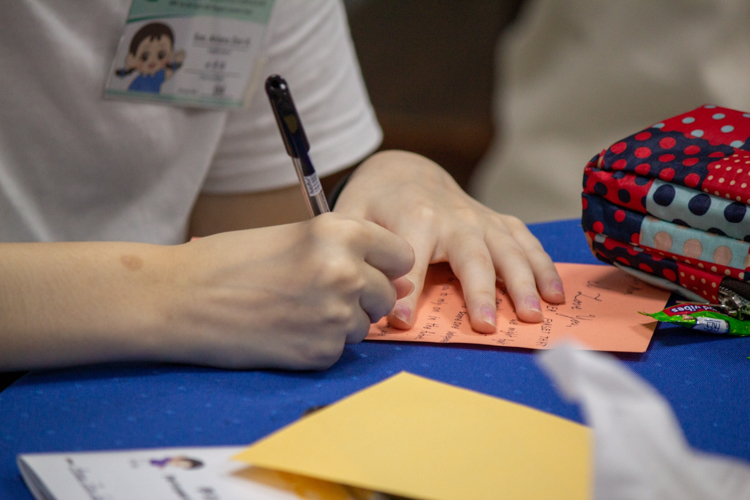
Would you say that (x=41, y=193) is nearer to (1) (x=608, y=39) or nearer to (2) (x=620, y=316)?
(2) (x=620, y=316)

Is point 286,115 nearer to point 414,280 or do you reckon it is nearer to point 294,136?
point 294,136

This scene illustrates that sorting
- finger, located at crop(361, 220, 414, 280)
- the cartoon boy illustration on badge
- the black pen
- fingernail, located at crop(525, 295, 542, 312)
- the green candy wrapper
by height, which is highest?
the cartoon boy illustration on badge

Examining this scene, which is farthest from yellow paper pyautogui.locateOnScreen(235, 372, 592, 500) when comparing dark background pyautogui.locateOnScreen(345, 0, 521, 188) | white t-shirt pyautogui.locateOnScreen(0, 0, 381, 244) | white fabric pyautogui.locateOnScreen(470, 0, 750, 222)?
dark background pyautogui.locateOnScreen(345, 0, 521, 188)

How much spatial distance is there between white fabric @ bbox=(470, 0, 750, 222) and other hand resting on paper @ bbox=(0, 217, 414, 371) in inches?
50.4

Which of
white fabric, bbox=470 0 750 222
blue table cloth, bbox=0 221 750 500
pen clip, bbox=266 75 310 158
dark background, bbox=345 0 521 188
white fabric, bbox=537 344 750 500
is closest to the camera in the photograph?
white fabric, bbox=537 344 750 500

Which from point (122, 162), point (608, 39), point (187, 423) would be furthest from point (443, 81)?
point (187, 423)

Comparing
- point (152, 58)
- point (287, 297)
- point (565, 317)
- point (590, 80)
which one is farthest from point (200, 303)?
point (590, 80)

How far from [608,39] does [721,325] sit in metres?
1.32

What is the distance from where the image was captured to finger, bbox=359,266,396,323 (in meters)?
0.47

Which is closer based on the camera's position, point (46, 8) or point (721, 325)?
point (721, 325)

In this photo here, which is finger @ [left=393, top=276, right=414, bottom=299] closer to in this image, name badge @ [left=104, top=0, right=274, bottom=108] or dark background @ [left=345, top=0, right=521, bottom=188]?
name badge @ [left=104, top=0, right=274, bottom=108]

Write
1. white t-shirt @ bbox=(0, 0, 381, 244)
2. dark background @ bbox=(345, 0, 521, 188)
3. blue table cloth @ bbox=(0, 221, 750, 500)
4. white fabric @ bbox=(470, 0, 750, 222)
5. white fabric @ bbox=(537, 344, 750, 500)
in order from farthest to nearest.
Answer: dark background @ bbox=(345, 0, 521, 188) → white fabric @ bbox=(470, 0, 750, 222) → white t-shirt @ bbox=(0, 0, 381, 244) → blue table cloth @ bbox=(0, 221, 750, 500) → white fabric @ bbox=(537, 344, 750, 500)

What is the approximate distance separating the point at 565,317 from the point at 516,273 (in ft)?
0.20

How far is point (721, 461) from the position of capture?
25cm
